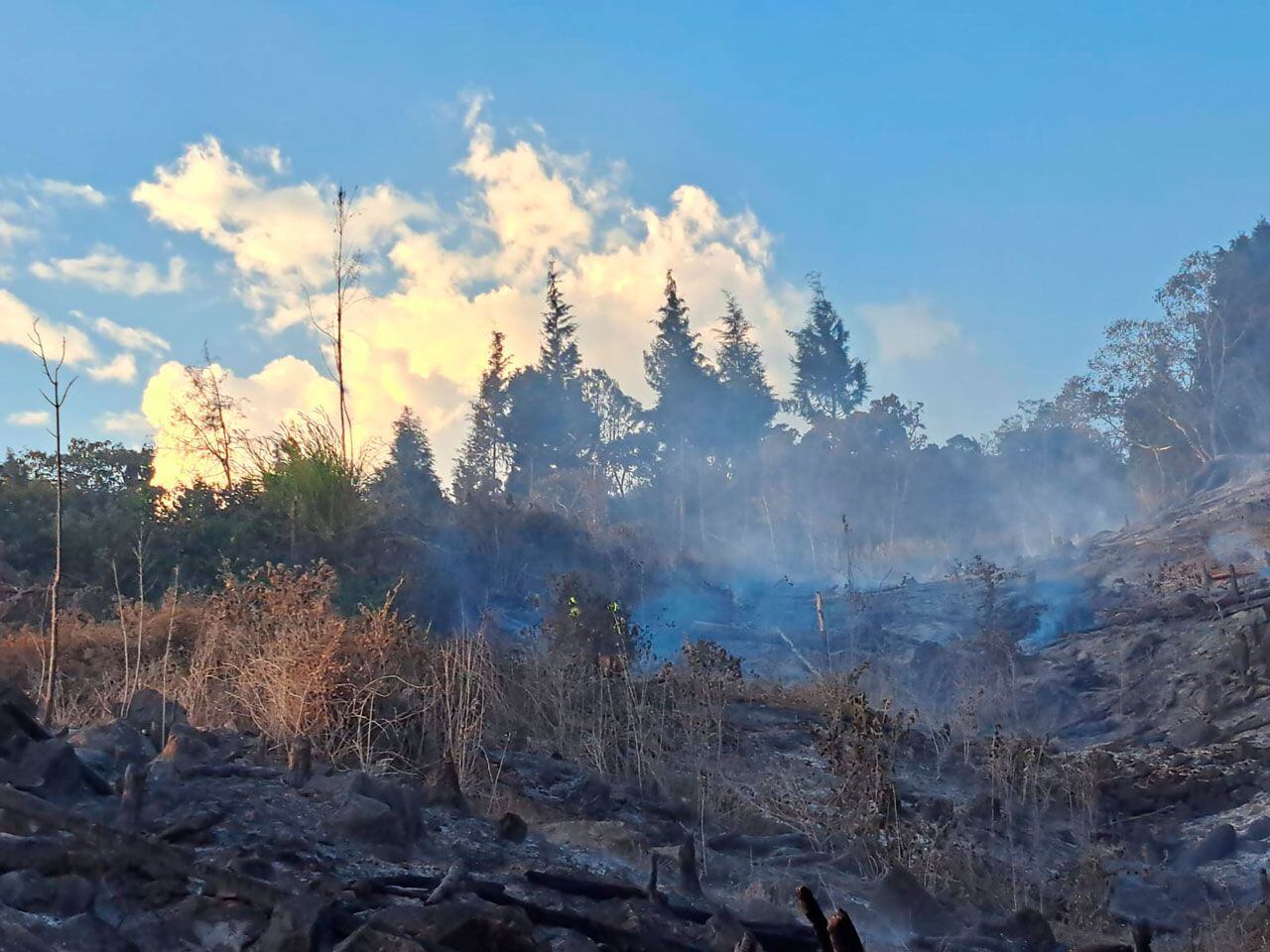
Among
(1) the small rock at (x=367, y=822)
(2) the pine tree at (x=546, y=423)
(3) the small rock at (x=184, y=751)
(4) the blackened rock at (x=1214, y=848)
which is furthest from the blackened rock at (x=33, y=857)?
(2) the pine tree at (x=546, y=423)

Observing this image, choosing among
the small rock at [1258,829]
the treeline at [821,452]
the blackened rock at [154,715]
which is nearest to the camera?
the blackened rock at [154,715]

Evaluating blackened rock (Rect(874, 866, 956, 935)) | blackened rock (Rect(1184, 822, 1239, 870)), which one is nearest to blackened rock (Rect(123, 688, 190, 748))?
blackened rock (Rect(874, 866, 956, 935))

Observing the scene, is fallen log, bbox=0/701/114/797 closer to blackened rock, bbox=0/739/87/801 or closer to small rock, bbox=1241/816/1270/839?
blackened rock, bbox=0/739/87/801

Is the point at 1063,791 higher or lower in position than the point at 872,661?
lower

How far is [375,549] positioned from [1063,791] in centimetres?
885

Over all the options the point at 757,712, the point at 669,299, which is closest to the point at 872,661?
the point at 757,712

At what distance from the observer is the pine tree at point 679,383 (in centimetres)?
3994

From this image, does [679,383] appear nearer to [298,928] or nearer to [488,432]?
[488,432]

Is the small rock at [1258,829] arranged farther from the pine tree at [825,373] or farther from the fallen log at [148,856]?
the pine tree at [825,373]

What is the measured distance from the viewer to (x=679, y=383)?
41094 millimetres

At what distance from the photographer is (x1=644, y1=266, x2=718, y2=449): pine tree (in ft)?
131

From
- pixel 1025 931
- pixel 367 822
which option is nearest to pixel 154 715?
pixel 367 822

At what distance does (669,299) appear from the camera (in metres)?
42.7

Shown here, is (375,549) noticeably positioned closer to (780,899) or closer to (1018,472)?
(780,899)
